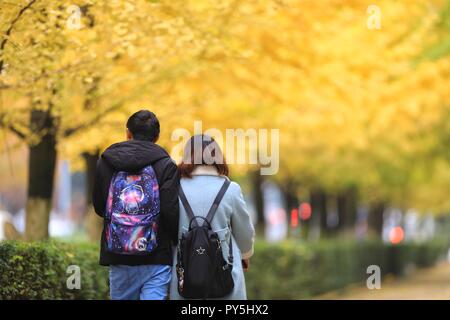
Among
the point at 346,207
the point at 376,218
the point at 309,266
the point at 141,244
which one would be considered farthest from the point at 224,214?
the point at 376,218

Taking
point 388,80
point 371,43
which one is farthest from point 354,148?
point 371,43

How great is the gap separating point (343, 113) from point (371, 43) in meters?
1.74

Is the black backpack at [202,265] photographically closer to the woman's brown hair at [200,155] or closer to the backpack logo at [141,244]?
the backpack logo at [141,244]

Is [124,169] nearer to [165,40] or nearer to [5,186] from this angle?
[165,40]

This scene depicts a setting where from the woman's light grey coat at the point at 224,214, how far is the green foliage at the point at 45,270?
202cm

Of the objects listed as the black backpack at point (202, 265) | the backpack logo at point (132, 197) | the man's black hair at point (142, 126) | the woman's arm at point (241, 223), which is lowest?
the black backpack at point (202, 265)

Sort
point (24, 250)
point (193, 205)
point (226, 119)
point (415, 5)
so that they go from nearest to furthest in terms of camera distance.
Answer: point (193, 205) → point (24, 250) → point (415, 5) → point (226, 119)

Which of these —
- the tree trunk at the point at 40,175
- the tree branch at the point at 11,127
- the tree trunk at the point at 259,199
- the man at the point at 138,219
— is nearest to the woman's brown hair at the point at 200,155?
the man at the point at 138,219

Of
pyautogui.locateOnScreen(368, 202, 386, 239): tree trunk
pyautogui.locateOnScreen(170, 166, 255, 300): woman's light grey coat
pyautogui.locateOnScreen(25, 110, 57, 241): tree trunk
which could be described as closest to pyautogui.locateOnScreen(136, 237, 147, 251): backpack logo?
pyautogui.locateOnScreen(170, 166, 255, 300): woman's light grey coat

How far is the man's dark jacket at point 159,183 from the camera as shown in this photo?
666 centimetres

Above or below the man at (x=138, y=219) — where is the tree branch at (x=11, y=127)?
above

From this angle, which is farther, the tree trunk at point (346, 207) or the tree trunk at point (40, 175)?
the tree trunk at point (346, 207)
